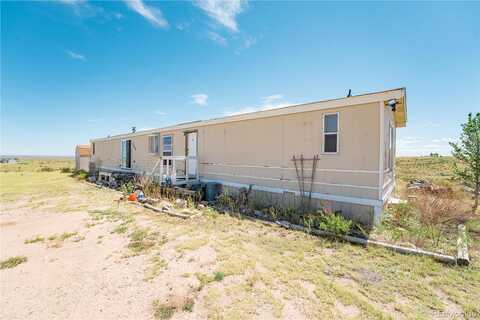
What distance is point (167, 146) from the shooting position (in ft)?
38.9

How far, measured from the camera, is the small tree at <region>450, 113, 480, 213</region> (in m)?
6.94

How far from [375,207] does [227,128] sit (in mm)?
5732

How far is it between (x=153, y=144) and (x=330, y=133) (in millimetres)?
10177

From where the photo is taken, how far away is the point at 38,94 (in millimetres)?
18609

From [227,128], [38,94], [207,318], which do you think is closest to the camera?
[207,318]

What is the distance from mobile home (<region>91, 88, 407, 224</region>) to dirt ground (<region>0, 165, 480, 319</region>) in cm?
193

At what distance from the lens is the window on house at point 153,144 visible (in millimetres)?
12484

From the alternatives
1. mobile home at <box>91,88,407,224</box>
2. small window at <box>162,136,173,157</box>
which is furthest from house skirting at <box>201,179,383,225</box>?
small window at <box>162,136,173,157</box>

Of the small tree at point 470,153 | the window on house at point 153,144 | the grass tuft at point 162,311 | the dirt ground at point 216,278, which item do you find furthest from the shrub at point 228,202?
the small tree at point 470,153

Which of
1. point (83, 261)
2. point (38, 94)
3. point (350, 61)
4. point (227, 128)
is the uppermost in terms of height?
point (38, 94)

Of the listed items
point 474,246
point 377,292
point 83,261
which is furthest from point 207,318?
A: point 474,246

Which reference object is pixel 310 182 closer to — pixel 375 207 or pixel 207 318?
pixel 375 207

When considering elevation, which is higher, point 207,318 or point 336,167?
point 336,167

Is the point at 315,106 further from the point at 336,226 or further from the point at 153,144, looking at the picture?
the point at 153,144
